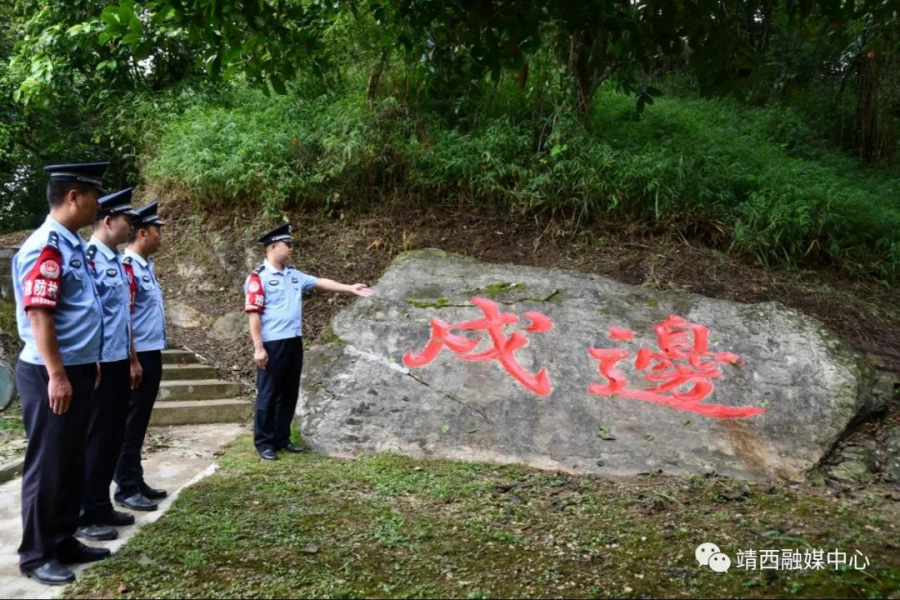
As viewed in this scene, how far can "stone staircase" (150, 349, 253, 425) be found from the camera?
6180 mm

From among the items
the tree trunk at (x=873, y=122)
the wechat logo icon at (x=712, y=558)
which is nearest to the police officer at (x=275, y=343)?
the wechat logo icon at (x=712, y=558)

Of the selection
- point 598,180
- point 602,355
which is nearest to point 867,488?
point 602,355

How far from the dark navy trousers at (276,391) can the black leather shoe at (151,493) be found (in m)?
0.92

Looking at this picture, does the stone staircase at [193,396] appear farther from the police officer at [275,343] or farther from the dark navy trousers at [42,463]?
the dark navy trousers at [42,463]

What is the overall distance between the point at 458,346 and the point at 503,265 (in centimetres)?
124

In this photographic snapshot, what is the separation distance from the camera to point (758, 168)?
8070 millimetres

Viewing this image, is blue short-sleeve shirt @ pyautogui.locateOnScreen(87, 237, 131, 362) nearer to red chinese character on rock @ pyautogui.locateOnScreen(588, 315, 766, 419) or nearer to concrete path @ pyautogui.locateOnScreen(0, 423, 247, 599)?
concrete path @ pyautogui.locateOnScreen(0, 423, 247, 599)

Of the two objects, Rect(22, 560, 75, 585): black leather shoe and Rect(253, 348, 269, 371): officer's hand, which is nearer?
Rect(22, 560, 75, 585): black leather shoe

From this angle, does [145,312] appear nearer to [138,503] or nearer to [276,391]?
[138,503]

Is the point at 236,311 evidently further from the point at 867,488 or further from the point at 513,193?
the point at 867,488

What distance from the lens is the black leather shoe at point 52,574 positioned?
2.86 meters

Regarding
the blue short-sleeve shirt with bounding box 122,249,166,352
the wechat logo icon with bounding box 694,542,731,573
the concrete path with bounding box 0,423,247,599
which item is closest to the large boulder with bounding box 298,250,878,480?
the concrete path with bounding box 0,423,247,599

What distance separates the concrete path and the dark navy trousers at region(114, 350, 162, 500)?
140mm

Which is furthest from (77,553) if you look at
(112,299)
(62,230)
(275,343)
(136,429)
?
(275,343)
